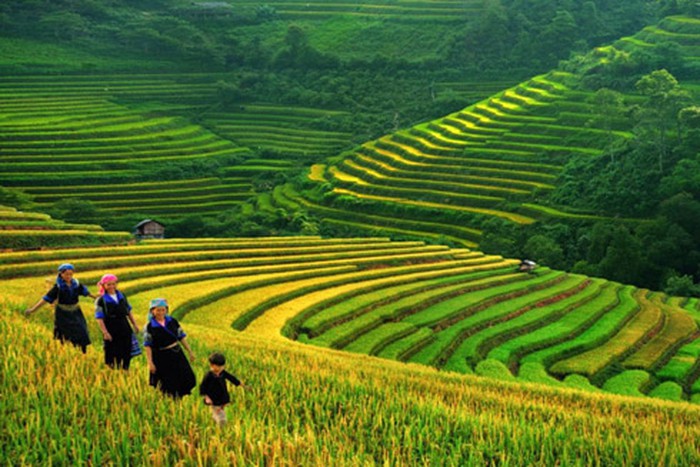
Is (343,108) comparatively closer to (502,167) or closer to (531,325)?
(502,167)

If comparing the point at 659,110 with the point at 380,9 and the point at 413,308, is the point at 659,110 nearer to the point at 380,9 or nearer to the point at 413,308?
the point at 413,308

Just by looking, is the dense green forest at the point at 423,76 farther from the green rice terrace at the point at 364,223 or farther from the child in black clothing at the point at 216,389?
the child in black clothing at the point at 216,389

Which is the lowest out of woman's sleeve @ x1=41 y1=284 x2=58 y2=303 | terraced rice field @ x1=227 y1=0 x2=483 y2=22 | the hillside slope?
the hillside slope

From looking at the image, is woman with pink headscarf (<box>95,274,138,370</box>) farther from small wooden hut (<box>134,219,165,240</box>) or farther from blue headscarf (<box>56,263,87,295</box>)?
small wooden hut (<box>134,219,165,240</box>)

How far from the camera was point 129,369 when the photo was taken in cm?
1023

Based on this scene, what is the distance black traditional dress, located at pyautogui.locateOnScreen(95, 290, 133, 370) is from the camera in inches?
391

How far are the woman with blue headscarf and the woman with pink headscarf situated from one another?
2.95ft

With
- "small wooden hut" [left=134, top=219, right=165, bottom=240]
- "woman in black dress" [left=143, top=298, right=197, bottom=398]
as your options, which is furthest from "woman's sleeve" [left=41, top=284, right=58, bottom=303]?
"small wooden hut" [left=134, top=219, right=165, bottom=240]

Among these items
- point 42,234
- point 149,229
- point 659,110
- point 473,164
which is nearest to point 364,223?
point 473,164

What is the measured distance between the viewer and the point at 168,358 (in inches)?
356

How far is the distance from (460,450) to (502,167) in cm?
4885

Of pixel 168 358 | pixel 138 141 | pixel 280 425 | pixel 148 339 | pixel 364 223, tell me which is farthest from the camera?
pixel 138 141

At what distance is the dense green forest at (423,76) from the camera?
4719 centimetres

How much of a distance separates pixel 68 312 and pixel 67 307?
0.07 meters
